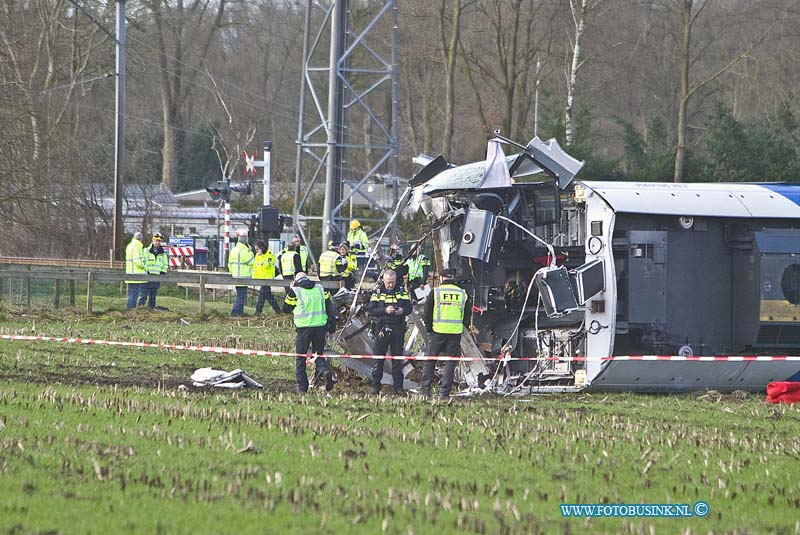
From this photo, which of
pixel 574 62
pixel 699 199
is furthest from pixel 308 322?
pixel 574 62

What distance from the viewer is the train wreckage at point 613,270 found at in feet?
51.7

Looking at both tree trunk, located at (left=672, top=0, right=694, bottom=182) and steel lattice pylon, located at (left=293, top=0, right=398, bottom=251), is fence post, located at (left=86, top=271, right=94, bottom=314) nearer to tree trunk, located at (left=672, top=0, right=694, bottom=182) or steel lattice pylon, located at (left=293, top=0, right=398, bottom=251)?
steel lattice pylon, located at (left=293, top=0, right=398, bottom=251)

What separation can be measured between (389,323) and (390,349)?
1.21 ft

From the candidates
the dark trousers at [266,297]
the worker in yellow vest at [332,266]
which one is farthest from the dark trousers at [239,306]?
the worker in yellow vest at [332,266]

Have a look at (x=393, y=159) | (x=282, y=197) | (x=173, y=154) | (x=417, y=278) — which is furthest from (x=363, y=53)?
(x=417, y=278)

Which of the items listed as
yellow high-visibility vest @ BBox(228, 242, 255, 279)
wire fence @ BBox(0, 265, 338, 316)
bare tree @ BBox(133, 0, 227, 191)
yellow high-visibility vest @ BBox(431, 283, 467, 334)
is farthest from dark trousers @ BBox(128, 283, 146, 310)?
bare tree @ BBox(133, 0, 227, 191)

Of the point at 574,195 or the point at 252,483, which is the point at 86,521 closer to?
the point at 252,483

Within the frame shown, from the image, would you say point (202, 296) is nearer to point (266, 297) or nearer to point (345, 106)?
point (266, 297)

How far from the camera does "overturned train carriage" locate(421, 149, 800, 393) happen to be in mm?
15820

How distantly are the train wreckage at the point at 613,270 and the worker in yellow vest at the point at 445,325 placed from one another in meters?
0.44

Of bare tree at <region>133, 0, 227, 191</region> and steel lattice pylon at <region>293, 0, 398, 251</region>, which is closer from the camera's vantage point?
steel lattice pylon at <region>293, 0, 398, 251</region>

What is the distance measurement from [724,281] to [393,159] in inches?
784

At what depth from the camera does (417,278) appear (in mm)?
24172

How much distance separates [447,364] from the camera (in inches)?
623
